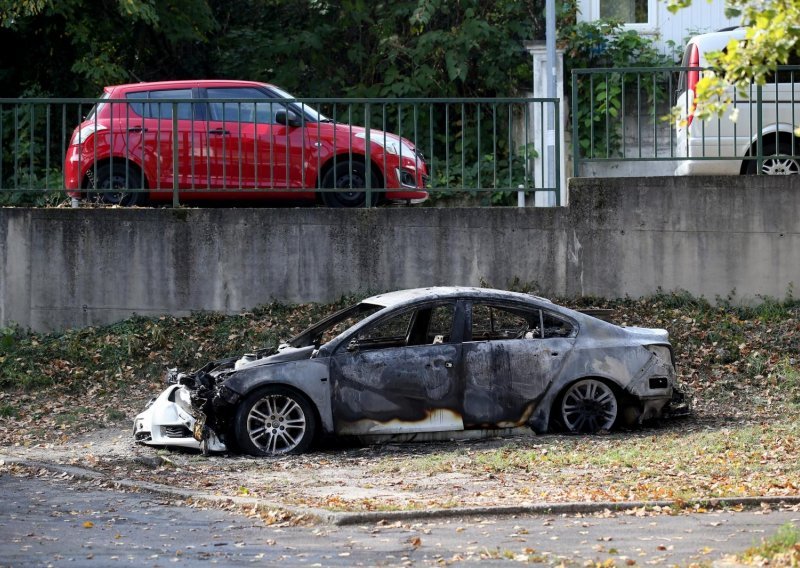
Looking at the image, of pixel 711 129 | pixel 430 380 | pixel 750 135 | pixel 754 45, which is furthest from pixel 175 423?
pixel 750 135

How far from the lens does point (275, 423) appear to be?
11.3m

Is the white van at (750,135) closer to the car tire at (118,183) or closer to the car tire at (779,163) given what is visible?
the car tire at (779,163)

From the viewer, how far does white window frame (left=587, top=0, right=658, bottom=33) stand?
23406mm

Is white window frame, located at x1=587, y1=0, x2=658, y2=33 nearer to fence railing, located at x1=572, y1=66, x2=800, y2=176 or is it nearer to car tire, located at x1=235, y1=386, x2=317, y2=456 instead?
fence railing, located at x1=572, y1=66, x2=800, y2=176

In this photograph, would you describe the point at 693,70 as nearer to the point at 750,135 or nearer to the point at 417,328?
the point at 750,135

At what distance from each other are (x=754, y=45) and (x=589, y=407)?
5031mm

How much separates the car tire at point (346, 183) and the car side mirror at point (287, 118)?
70 cm

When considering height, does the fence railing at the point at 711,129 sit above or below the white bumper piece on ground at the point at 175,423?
above

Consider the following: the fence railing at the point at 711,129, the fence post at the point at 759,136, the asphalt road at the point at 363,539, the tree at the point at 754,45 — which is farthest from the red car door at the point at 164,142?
the tree at the point at 754,45

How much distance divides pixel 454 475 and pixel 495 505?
1.45m

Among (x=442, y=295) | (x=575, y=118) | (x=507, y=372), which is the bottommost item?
(x=507, y=372)

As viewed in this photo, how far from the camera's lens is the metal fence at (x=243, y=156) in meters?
15.8

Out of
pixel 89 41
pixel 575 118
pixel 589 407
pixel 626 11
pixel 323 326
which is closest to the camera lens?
pixel 589 407

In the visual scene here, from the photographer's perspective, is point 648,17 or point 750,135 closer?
point 750,135
